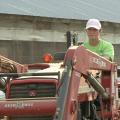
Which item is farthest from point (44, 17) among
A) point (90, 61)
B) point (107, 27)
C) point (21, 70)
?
point (90, 61)

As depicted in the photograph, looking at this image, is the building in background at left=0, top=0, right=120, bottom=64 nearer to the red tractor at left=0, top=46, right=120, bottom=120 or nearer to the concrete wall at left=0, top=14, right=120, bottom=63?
the concrete wall at left=0, top=14, right=120, bottom=63

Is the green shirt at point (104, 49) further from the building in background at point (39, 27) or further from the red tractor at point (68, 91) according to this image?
the building in background at point (39, 27)

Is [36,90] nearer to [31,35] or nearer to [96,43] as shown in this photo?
[96,43]

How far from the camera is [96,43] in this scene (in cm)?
704

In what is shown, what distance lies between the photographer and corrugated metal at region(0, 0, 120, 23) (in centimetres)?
1814

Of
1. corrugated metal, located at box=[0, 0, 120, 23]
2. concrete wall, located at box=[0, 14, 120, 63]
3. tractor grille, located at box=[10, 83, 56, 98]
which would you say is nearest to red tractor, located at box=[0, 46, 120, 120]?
tractor grille, located at box=[10, 83, 56, 98]

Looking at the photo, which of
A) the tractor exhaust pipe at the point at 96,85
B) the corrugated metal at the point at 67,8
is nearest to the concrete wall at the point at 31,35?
the corrugated metal at the point at 67,8

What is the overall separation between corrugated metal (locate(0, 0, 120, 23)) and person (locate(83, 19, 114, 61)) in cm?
1026

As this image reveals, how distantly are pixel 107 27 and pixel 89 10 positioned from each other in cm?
147

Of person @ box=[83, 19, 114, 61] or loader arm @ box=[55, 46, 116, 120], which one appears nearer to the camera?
loader arm @ box=[55, 46, 116, 120]

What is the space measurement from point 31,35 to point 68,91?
12859 mm

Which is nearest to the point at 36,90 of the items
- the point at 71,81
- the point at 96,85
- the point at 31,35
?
the point at 96,85

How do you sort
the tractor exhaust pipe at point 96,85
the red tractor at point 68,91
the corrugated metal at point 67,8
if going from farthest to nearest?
the corrugated metal at point 67,8 < the tractor exhaust pipe at point 96,85 < the red tractor at point 68,91

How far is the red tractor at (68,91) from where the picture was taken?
5.15 metres
